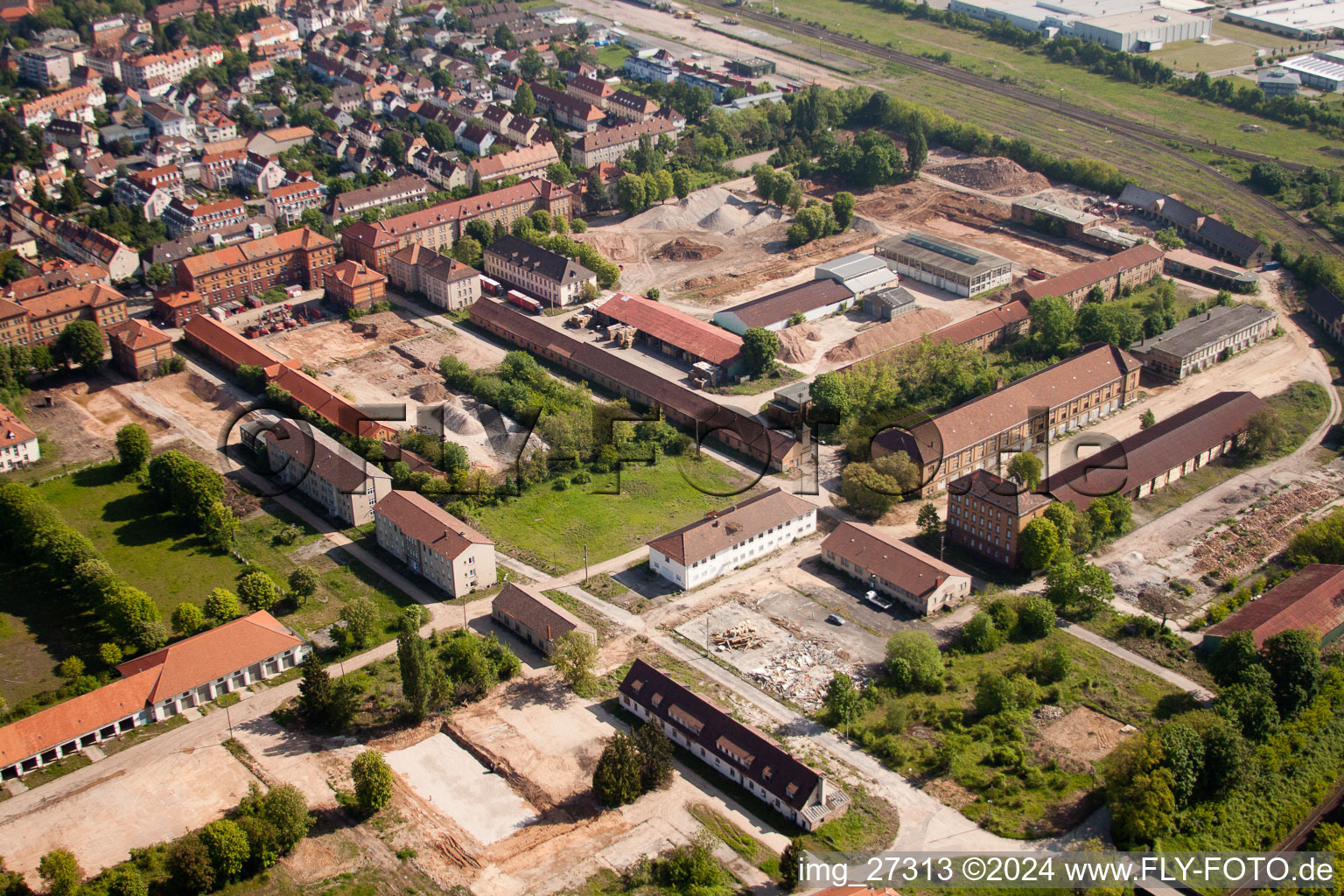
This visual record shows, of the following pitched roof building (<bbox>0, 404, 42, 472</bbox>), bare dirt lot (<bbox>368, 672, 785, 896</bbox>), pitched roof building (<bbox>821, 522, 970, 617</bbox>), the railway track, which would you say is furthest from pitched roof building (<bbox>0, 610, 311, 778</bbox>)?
the railway track

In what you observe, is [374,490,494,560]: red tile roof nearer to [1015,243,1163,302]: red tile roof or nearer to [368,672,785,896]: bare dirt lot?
[368,672,785,896]: bare dirt lot

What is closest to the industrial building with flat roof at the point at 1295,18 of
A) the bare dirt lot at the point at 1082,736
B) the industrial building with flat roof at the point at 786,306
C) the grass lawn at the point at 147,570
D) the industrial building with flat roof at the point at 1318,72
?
the industrial building with flat roof at the point at 1318,72

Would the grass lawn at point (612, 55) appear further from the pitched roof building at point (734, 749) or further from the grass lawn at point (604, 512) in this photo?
the pitched roof building at point (734, 749)

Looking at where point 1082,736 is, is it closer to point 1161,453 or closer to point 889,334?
point 1161,453

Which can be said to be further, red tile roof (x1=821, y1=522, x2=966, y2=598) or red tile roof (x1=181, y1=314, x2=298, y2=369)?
red tile roof (x1=181, y1=314, x2=298, y2=369)

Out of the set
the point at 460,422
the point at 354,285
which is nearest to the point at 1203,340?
the point at 460,422

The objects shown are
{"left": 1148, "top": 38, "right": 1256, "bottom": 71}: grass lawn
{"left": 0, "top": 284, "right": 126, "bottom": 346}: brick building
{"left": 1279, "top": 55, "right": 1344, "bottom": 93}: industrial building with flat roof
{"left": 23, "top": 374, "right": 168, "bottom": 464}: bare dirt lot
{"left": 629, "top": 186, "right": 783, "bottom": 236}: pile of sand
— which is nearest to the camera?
{"left": 23, "top": 374, "right": 168, "bottom": 464}: bare dirt lot

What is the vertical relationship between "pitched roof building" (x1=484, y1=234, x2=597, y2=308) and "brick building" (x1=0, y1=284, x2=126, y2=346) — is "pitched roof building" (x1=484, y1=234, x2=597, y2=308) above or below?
above

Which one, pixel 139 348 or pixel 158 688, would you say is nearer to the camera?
pixel 158 688
